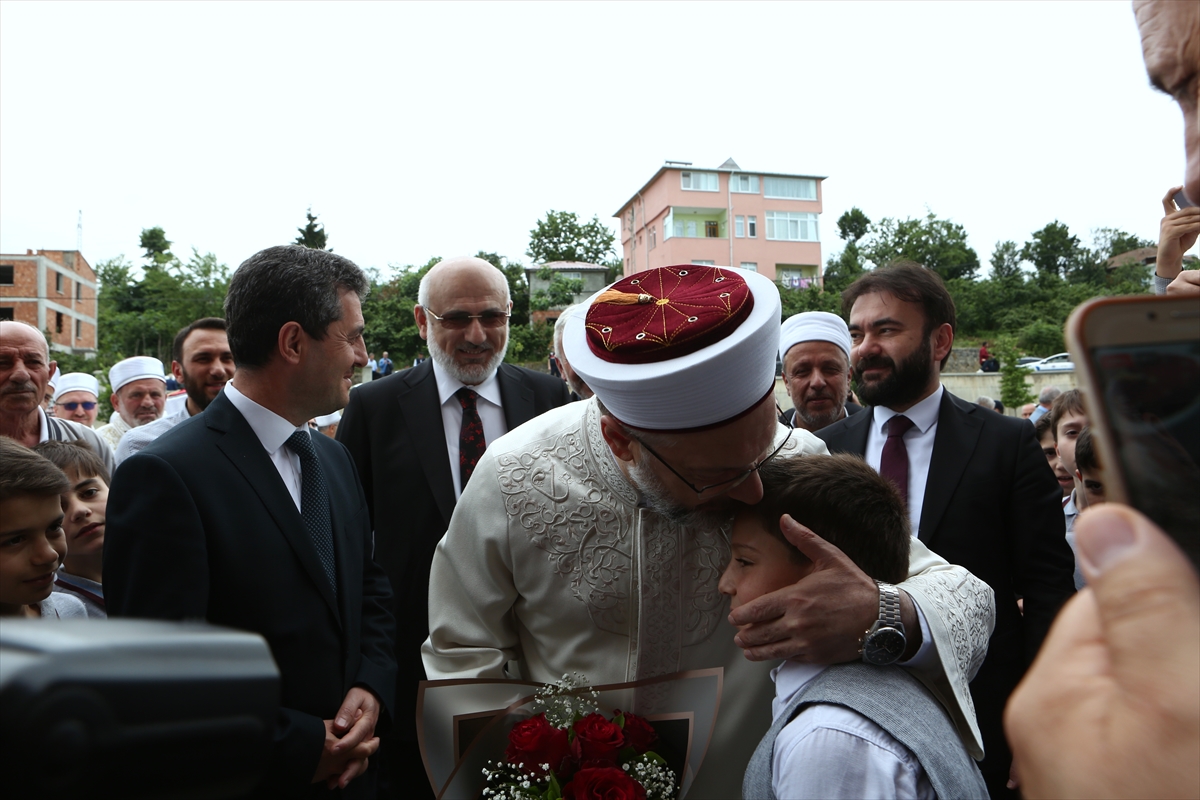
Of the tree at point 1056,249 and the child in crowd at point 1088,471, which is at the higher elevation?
the tree at point 1056,249

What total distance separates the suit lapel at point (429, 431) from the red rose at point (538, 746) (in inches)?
103

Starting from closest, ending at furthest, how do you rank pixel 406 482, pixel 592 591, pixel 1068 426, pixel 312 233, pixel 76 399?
1. pixel 592 591
2. pixel 406 482
3. pixel 1068 426
4. pixel 76 399
5. pixel 312 233

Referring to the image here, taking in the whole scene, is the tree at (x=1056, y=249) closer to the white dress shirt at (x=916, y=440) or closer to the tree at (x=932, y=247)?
the tree at (x=932, y=247)

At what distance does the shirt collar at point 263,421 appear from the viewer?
9.73 ft

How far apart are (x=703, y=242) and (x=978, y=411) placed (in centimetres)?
5765

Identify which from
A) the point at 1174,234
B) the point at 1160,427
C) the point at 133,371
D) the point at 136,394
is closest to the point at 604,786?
the point at 1160,427

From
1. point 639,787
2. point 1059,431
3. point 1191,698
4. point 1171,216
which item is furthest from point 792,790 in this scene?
point 1059,431

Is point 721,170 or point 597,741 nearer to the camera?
point 597,741

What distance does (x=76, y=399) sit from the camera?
8.32 metres

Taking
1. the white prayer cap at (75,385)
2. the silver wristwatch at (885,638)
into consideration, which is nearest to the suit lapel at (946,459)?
the silver wristwatch at (885,638)

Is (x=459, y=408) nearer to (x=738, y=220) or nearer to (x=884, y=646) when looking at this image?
(x=884, y=646)

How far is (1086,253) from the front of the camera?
6347 cm

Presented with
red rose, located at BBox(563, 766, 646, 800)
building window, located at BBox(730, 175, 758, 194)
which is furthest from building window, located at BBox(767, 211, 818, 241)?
red rose, located at BBox(563, 766, 646, 800)

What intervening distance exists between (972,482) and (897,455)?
41 cm
